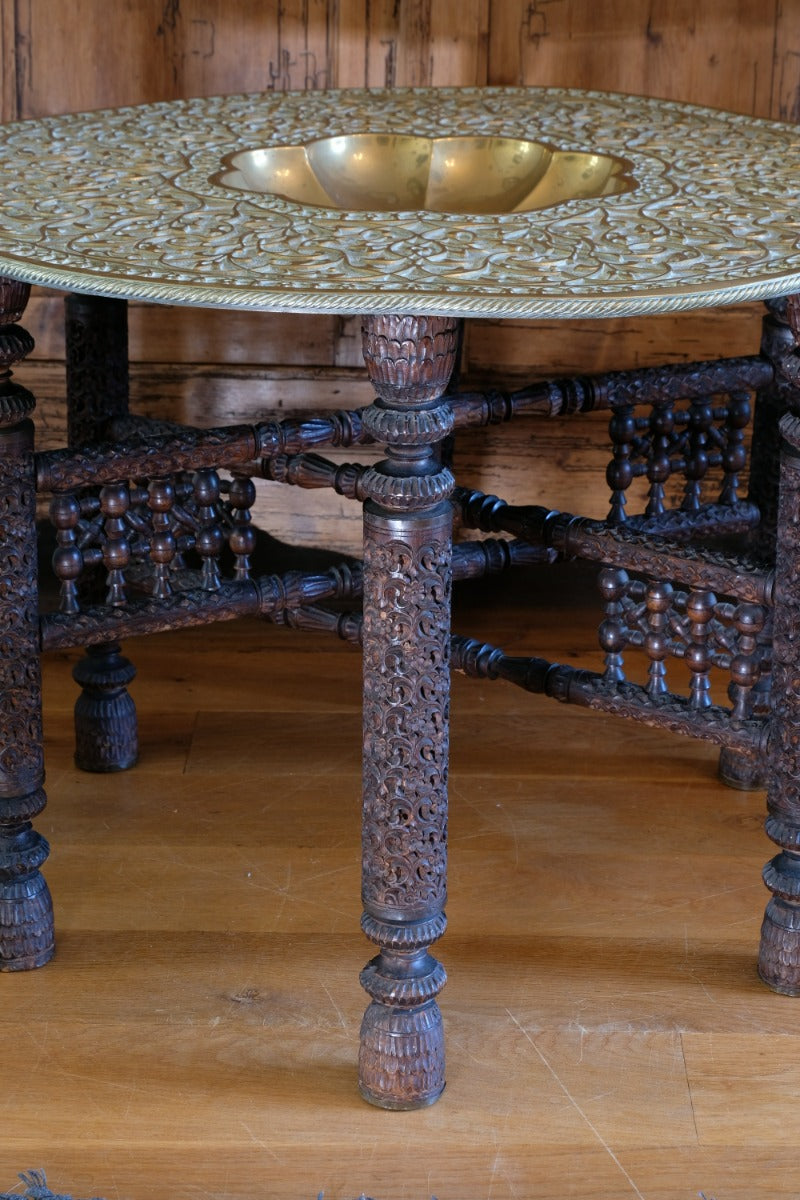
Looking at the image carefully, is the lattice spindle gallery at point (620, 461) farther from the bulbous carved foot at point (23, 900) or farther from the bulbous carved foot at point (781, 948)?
the bulbous carved foot at point (23, 900)

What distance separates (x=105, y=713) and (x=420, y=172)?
0.77 m

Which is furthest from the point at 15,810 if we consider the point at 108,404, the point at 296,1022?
the point at 108,404

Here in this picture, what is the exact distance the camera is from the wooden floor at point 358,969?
1463 mm

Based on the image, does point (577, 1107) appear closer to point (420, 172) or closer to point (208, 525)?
point (208, 525)

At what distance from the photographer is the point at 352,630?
1.93 m

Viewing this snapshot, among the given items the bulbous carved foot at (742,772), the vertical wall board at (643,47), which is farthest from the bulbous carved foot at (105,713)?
the vertical wall board at (643,47)

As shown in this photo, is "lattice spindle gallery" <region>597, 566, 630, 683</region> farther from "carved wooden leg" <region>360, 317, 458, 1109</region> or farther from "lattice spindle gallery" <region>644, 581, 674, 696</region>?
"carved wooden leg" <region>360, 317, 458, 1109</region>

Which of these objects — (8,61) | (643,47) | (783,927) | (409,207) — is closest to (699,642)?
(783,927)

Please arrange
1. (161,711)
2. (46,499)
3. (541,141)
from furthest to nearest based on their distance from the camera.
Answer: (46,499)
(161,711)
(541,141)

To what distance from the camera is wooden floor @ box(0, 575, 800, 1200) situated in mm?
1463

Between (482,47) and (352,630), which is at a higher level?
(482,47)

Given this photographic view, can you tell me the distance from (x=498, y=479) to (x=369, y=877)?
1210 millimetres

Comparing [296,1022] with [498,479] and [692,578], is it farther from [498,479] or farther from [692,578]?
[498,479]

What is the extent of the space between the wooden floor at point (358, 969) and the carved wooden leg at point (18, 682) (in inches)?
2.4
